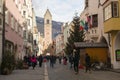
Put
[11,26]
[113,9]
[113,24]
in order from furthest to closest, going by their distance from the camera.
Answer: [11,26], [113,9], [113,24]

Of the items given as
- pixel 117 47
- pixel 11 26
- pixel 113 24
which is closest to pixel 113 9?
pixel 113 24

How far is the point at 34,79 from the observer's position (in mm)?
24875

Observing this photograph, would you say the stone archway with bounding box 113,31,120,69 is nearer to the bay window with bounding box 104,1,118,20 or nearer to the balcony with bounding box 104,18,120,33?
the balcony with bounding box 104,18,120,33

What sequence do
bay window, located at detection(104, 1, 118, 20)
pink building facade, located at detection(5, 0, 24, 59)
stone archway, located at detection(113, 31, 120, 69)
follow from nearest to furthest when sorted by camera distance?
1. pink building facade, located at detection(5, 0, 24, 59)
2. bay window, located at detection(104, 1, 118, 20)
3. stone archway, located at detection(113, 31, 120, 69)

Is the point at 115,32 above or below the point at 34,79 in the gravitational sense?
above

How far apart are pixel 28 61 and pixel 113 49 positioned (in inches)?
542

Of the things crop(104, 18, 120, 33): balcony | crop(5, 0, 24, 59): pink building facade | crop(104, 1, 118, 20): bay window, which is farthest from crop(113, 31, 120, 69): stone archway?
crop(5, 0, 24, 59): pink building facade

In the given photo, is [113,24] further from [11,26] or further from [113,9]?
[11,26]

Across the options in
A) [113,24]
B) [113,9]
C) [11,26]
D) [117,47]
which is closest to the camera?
[113,24]

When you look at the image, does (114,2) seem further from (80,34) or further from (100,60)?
(80,34)

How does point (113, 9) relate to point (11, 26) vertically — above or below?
above

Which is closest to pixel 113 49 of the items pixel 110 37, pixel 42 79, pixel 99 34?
pixel 110 37

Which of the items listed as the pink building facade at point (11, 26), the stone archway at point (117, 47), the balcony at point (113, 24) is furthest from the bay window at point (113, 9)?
the pink building facade at point (11, 26)

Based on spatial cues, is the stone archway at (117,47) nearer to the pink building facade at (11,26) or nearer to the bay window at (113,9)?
the bay window at (113,9)
